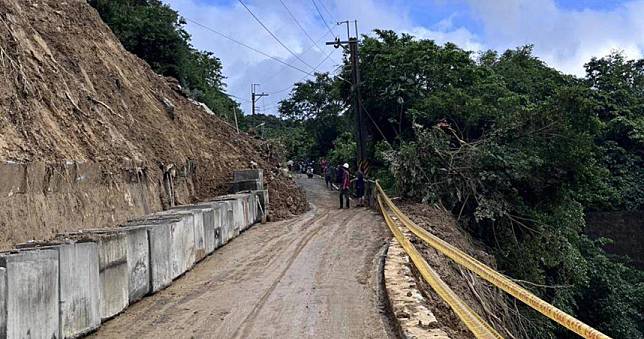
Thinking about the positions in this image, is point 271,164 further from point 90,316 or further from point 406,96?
point 90,316

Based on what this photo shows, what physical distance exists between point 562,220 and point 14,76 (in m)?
16.9

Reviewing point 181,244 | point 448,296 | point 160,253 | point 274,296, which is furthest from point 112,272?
point 448,296

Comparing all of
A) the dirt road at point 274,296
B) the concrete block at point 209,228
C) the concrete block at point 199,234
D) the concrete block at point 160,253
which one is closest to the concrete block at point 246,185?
the dirt road at point 274,296

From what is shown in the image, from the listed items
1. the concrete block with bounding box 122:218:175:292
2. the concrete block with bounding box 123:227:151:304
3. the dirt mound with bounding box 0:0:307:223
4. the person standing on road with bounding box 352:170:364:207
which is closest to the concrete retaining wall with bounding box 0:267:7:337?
the concrete block with bounding box 123:227:151:304

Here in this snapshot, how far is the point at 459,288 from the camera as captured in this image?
37.3 feet

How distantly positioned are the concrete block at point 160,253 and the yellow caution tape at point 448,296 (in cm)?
414

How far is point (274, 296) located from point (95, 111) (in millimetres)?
8435

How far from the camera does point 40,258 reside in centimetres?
645

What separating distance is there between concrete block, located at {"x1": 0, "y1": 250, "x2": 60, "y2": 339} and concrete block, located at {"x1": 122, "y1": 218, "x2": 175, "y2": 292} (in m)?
3.03

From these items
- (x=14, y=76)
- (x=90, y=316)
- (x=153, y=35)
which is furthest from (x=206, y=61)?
(x=90, y=316)

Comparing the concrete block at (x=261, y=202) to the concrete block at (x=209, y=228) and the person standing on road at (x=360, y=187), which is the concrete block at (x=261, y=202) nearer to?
the person standing on road at (x=360, y=187)

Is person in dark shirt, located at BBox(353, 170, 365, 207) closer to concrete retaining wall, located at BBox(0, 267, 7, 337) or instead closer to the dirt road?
the dirt road

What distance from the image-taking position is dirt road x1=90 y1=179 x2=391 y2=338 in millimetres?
7663

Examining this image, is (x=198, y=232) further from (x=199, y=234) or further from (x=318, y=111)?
(x=318, y=111)
